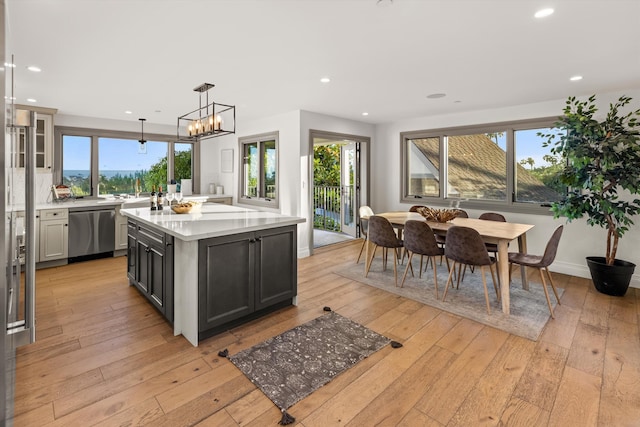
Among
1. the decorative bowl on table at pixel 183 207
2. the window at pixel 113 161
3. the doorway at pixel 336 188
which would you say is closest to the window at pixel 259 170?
the doorway at pixel 336 188

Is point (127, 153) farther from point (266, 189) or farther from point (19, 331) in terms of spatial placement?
point (19, 331)

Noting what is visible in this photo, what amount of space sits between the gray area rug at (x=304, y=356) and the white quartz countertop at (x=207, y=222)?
96 centimetres

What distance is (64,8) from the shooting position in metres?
2.19

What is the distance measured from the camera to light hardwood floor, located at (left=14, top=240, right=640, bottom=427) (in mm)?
1867

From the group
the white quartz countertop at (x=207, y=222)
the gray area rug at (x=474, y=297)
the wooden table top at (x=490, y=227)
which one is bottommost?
the gray area rug at (x=474, y=297)

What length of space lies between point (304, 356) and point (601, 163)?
389 centimetres

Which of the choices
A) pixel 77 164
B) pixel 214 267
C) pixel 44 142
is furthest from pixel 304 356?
pixel 77 164

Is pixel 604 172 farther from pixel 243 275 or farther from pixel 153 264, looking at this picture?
pixel 153 264

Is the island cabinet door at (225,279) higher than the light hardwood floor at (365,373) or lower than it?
higher

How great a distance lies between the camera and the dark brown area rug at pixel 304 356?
83.2 inches

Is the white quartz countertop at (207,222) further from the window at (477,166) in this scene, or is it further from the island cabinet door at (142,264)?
the window at (477,166)

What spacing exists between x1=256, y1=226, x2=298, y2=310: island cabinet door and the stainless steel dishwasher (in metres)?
3.73

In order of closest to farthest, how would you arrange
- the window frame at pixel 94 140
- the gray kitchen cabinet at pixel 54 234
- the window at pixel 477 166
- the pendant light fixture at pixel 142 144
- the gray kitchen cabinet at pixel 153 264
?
the gray kitchen cabinet at pixel 153 264 → the gray kitchen cabinet at pixel 54 234 → the window at pixel 477 166 → the window frame at pixel 94 140 → the pendant light fixture at pixel 142 144

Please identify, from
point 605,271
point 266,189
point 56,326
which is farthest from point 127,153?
point 605,271
